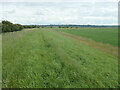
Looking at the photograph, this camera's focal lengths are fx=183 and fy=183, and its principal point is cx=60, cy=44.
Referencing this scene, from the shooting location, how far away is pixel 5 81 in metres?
7.08

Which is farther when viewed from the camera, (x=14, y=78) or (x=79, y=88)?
(x=14, y=78)

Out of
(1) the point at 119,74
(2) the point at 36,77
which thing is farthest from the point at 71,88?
(1) the point at 119,74

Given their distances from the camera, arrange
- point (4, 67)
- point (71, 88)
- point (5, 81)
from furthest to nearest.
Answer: point (4, 67)
point (5, 81)
point (71, 88)

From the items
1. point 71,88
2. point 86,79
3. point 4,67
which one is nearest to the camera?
point 71,88

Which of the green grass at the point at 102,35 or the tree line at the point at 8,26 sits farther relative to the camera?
the tree line at the point at 8,26

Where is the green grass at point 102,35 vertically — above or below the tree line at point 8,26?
below

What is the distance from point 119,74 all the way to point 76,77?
2683 millimetres

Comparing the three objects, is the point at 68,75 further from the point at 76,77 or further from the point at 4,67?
the point at 4,67

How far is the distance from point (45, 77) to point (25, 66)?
1891mm

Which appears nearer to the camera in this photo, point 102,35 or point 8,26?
point 102,35

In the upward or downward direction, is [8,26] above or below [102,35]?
above

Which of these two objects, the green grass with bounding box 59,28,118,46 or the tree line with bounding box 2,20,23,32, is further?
the tree line with bounding box 2,20,23,32

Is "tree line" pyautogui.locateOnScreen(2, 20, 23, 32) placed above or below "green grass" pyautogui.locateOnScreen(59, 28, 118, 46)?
above

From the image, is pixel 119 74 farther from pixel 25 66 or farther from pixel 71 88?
pixel 25 66
